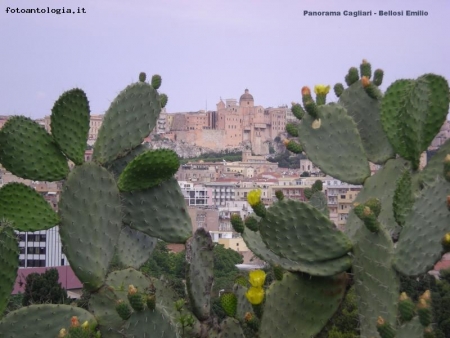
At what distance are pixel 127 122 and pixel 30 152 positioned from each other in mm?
245

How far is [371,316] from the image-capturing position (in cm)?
157

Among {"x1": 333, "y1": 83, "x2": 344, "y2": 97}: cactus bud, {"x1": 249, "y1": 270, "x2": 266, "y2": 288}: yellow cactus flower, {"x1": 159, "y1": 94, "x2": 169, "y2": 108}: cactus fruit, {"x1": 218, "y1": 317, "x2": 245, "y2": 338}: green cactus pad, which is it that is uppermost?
{"x1": 333, "y1": 83, "x2": 344, "y2": 97}: cactus bud

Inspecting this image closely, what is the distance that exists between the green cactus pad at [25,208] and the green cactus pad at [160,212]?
0.71ft

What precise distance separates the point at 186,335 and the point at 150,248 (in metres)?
0.32

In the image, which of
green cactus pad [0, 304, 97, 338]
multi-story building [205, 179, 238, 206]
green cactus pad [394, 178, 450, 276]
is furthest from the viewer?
multi-story building [205, 179, 238, 206]

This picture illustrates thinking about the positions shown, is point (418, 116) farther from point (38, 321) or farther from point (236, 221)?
point (38, 321)

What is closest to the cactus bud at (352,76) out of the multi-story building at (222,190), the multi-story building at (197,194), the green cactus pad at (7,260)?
the green cactus pad at (7,260)

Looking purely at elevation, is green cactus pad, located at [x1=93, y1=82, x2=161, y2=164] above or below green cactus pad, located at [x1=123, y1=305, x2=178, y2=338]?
above

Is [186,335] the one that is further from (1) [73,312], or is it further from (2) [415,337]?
(2) [415,337]

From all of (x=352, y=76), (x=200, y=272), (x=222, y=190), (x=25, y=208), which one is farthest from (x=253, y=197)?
(x=222, y=190)

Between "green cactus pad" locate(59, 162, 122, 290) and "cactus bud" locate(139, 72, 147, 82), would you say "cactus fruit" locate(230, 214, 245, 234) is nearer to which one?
"green cactus pad" locate(59, 162, 122, 290)

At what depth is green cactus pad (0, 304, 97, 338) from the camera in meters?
1.55

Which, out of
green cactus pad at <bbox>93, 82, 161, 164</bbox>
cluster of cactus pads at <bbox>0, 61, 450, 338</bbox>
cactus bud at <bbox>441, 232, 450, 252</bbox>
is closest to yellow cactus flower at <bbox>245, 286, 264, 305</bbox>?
cluster of cactus pads at <bbox>0, 61, 450, 338</bbox>

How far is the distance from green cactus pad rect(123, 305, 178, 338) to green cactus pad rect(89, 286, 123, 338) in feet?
0.60
